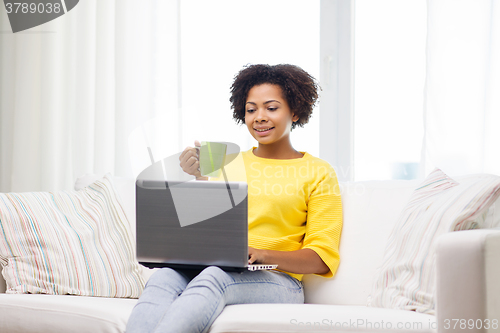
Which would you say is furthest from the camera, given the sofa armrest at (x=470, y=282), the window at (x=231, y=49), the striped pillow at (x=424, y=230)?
the window at (x=231, y=49)

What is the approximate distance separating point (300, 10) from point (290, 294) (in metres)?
1.46

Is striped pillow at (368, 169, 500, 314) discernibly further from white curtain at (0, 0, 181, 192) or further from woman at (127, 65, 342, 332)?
white curtain at (0, 0, 181, 192)

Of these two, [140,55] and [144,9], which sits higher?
[144,9]

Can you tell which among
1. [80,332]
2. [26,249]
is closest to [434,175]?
[80,332]

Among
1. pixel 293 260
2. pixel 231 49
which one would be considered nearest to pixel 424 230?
pixel 293 260

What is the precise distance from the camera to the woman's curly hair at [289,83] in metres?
1.61

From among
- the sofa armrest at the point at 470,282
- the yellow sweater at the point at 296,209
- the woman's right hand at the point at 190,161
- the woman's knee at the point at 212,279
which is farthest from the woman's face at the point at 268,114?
the sofa armrest at the point at 470,282

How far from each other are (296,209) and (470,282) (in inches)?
25.6

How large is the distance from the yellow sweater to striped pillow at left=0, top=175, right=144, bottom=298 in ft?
1.37

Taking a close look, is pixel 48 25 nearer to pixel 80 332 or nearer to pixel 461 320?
pixel 80 332

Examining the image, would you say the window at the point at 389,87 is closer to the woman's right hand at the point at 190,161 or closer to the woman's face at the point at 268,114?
the woman's face at the point at 268,114

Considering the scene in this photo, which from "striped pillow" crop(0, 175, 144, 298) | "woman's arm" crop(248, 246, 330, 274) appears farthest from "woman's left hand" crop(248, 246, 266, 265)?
"striped pillow" crop(0, 175, 144, 298)

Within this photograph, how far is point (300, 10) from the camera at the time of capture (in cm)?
222

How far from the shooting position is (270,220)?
1.46 m
